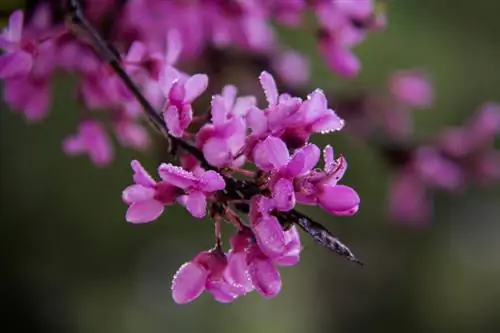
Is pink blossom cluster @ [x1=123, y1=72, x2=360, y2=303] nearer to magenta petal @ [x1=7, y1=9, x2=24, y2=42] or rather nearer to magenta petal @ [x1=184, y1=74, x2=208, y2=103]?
magenta petal @ [x1=184, y1=74, x2=208, y2=103]

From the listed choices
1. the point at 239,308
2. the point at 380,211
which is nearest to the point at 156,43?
the point at 239,308

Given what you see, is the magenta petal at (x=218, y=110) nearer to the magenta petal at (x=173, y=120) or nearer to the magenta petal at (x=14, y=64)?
the magenta petal at (x=173, y=120)

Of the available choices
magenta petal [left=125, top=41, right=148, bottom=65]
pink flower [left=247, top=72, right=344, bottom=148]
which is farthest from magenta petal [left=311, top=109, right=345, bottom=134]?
magenta petal [left=125, top=41, right=148, bottom=65]

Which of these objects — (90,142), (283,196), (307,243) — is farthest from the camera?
(307,243)

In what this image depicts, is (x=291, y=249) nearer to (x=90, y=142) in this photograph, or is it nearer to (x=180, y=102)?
(x=180, y=102)

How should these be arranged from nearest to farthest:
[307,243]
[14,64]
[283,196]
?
[283,196] → [14,64] → [307,243]

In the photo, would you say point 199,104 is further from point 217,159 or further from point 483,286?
point 483,286

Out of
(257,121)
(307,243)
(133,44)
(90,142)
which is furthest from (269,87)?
(307,243)
